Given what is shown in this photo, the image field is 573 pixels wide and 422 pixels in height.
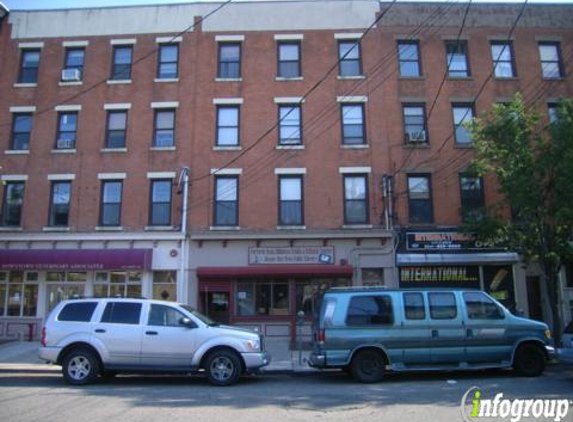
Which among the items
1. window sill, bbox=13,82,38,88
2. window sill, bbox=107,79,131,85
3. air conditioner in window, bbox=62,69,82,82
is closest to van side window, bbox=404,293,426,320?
window sill, bbox=107,79,131,85

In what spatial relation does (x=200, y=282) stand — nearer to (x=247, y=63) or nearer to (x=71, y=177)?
(x=71, y=177)

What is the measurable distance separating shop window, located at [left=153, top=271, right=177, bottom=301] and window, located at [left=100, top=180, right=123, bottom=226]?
2.73m

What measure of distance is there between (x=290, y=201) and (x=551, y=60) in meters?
Answer: 12.8

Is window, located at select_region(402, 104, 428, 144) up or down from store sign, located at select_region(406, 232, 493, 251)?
up

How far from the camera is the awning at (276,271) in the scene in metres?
18.8

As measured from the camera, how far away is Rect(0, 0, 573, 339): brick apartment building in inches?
765

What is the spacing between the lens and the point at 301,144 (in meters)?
20.6

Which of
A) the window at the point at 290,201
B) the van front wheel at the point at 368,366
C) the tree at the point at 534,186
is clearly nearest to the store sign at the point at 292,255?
the window at the point at 290,201

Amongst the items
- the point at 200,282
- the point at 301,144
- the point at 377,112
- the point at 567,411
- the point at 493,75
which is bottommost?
the point at 567,411

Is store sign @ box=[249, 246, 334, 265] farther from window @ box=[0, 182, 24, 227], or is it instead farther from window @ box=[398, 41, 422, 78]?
window @ box=[0, 182, 24, 227]

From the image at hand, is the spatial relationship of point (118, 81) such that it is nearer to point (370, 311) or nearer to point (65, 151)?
point (65, 151)

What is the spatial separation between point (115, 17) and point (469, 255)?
59.0 ft

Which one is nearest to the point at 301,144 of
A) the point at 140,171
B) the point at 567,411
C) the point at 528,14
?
the point at 140,171

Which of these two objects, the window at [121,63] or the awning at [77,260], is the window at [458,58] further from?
the awning at [77,260]
